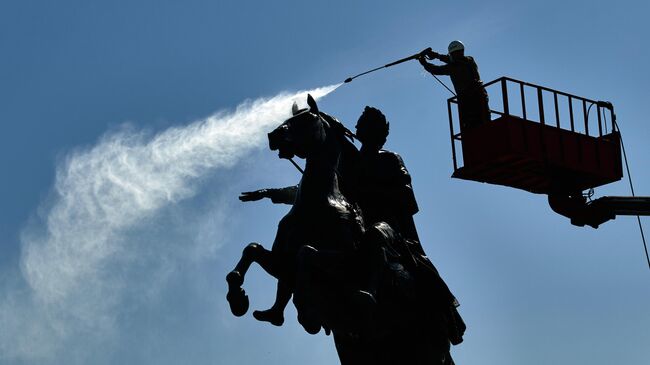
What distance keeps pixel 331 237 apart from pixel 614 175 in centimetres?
1130

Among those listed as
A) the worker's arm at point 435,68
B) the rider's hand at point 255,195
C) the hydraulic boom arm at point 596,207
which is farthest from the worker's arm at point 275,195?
the hydraulic boom arm at point 596,207

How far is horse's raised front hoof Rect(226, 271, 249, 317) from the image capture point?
65.5 feet

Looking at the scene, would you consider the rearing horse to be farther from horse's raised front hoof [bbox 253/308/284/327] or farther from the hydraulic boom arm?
the hydraulic boom arm

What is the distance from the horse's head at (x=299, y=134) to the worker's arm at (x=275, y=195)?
52.2 inches

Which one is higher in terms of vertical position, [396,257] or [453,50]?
[453,50]

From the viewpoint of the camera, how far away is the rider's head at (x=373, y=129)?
23031 mm

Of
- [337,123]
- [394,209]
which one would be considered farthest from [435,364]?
[337,123]

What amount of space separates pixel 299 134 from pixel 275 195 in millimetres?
1793

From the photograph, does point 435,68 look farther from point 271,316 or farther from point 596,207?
point 271,316

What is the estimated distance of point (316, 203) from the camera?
68.9ft

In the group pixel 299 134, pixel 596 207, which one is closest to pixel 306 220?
pixel 299 134

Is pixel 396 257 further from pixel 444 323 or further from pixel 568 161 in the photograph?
pixel 568 161

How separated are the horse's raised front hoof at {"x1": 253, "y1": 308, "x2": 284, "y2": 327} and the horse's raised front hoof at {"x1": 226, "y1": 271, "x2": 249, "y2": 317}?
2.08 ft

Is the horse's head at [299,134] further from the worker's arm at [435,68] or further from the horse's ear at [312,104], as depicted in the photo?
the worker's arm at [435,68]
